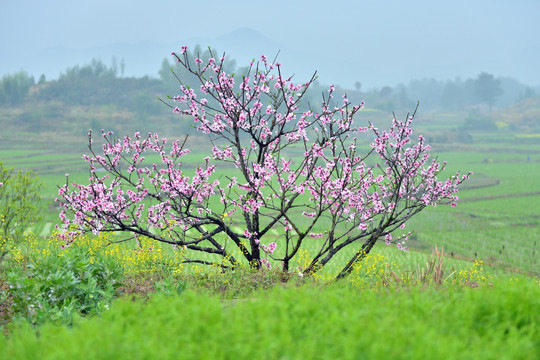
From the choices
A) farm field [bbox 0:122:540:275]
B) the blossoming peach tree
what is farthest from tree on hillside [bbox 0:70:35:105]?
the blossoming peach tree

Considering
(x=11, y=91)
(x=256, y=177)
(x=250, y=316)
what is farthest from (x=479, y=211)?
(x=11, y=91)

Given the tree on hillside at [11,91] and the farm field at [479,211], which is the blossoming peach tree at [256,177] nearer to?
the farm field at [479,211]

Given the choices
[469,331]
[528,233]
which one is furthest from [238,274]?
[528,233]

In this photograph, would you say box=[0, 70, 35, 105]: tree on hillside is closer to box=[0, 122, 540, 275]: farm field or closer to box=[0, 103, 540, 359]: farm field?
box=[0, 122, 540, 275]: farm field

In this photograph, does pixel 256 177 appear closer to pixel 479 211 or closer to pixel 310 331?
pixel 310 331

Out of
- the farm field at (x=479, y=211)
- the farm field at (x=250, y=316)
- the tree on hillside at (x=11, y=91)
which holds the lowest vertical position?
the farm field at (x=479, y=211)

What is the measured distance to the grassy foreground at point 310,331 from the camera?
4.83 meters

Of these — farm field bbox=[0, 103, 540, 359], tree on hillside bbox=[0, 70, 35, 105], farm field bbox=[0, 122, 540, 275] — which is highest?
tree on hillside bbox=[0, 70, 35, 105]

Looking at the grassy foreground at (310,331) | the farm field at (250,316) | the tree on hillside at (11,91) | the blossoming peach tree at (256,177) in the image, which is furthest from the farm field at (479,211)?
the tree on hillside at (11,91)

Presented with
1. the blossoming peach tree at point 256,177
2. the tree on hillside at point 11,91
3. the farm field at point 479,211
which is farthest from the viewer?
the tree on hillside at point 11,91

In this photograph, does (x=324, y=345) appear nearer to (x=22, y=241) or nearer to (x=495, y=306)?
(x=495, y=306)

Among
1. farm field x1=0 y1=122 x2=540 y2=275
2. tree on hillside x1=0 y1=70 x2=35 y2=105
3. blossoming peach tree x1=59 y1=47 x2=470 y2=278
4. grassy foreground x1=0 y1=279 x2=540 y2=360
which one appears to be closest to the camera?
grassy foreground x1=0 y1=279 x2=540 y2=360

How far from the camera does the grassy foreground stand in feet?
15.8

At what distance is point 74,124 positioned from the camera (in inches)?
3659
